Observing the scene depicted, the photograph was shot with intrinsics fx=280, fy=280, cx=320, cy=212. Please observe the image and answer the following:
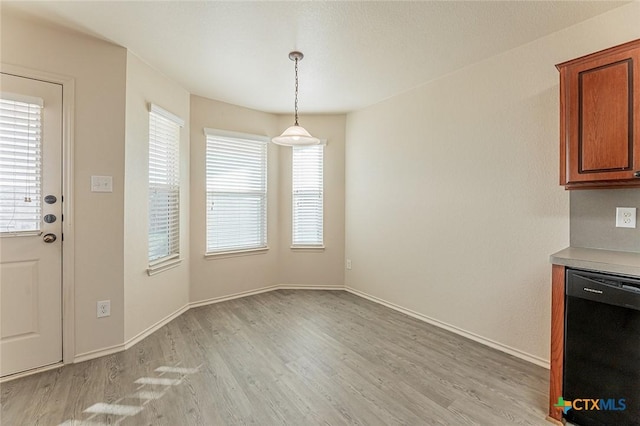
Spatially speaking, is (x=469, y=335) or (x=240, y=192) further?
(x=240, y=192)

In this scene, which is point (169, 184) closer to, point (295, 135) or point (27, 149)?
point (27, 149)

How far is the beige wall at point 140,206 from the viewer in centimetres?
254

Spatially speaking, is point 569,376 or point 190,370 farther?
point 190,370

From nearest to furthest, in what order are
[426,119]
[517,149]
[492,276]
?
[517,149], [492,276], [426,119]

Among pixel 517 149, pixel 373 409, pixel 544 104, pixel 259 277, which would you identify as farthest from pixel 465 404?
pixel 259 277

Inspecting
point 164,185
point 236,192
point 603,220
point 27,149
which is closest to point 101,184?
point 27,149

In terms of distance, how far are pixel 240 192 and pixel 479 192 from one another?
2943 millimetres

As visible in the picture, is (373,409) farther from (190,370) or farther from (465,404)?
(190,370)

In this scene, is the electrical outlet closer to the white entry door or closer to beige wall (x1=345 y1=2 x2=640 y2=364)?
the white entry door

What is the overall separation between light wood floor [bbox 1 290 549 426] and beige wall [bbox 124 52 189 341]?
0.87 ft

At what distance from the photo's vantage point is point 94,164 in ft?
7.73

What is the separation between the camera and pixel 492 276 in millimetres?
2588

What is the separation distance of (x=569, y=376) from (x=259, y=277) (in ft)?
11.3

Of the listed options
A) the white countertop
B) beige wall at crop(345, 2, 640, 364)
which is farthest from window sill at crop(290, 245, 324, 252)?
the white countertop
